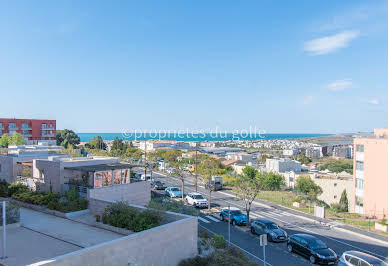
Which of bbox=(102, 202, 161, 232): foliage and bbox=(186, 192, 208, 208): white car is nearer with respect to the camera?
bbox=(102, 202, 161, 232): foliage

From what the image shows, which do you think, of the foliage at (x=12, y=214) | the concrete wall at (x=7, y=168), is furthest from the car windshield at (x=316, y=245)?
the concrete wall at (x=7, y=168)

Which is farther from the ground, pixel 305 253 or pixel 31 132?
pixel 31 132

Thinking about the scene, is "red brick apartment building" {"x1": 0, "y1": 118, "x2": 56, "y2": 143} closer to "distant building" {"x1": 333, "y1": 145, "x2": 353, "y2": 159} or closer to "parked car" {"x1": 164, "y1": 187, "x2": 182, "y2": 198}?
"parked car" {"x1": 164, "y1": 187, "x2": 182, "y2": 198}

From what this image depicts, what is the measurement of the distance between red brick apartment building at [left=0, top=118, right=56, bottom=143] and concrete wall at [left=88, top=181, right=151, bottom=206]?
6750 cm

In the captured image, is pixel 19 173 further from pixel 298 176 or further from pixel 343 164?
pixel 343 164

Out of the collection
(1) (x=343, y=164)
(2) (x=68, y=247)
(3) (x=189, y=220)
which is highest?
(3) (x=189, y=220)

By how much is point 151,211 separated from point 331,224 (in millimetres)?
19846

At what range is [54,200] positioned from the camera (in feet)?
51.4

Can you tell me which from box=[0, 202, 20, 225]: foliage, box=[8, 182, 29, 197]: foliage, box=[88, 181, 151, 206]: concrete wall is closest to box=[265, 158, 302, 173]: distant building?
box=[88, 181, 151, 206]: concrete wall

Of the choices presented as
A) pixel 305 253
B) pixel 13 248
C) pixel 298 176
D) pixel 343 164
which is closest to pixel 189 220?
pixel 13 248

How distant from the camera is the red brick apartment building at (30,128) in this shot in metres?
75.1

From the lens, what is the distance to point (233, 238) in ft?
65.4

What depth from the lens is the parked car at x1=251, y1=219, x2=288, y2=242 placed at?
1925cm

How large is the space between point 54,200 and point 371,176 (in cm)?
3139
